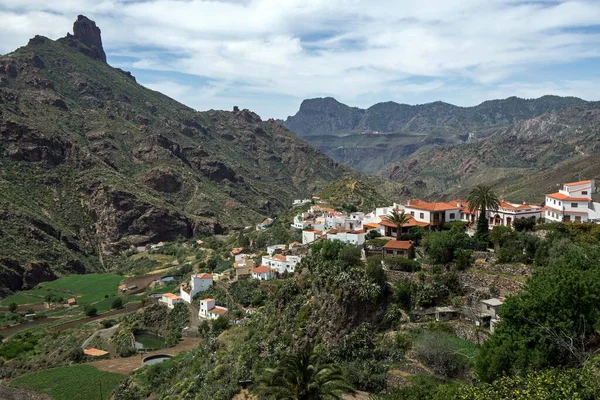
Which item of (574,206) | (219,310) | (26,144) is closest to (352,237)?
(219,310)

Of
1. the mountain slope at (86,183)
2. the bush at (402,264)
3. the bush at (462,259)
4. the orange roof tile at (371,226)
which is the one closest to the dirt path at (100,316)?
the mountain slope at (86,183)

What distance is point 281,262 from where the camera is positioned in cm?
5528

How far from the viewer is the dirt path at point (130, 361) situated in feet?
147

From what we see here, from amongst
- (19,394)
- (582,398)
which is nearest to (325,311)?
(582,398)

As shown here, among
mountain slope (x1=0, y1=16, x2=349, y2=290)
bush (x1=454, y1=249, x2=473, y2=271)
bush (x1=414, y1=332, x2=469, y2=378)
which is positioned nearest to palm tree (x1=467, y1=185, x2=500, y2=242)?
bush (x1=454, y1=249, x2=473, y2=271)

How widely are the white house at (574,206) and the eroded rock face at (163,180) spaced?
4359 inches

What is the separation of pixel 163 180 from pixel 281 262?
286 feet

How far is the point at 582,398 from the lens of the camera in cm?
1399

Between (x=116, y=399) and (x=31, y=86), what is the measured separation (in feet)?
484

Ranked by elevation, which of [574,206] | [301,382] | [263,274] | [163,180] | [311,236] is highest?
[163,180]

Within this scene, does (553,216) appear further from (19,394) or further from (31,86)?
(31,86)

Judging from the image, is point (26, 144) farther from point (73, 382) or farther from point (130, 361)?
point (73, 382)

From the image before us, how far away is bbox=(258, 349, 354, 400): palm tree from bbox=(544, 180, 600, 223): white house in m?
29.7

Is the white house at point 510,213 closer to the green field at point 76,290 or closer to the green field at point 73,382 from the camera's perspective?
the green field at point 73,382
